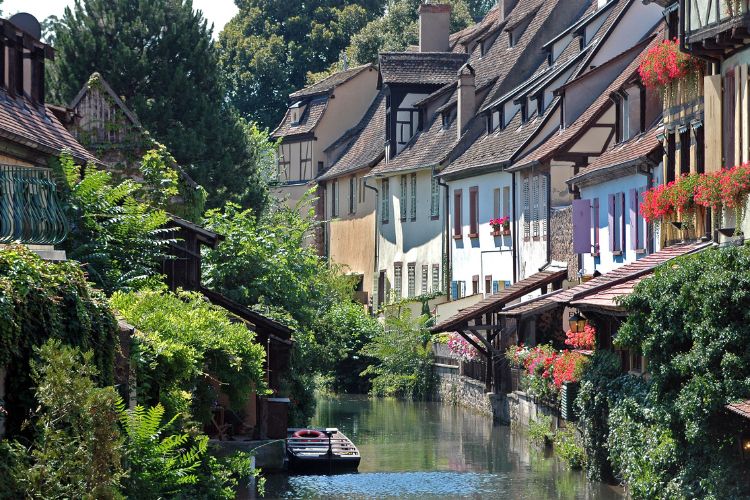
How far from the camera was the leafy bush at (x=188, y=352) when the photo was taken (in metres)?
17.3

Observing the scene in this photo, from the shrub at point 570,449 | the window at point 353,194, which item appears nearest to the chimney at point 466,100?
the window at point 353,194

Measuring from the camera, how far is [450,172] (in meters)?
45.8

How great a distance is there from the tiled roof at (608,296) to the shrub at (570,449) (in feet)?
9.70

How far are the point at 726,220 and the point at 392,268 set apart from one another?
32.0 metres

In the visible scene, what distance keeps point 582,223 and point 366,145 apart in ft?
79.7

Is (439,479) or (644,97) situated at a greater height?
(644,97)

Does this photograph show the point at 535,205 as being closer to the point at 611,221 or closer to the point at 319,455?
the point at 611,221

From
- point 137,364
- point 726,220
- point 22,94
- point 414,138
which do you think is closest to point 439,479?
point 726,220

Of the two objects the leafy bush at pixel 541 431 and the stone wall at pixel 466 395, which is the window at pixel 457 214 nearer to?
the stone wall at pixel 466 395

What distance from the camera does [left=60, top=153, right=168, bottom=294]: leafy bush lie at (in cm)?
2316

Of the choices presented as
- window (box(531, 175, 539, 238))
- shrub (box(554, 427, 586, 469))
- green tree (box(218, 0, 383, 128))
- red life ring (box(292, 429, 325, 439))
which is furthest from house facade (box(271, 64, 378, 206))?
shrub (box(554, 427, 586, 469))

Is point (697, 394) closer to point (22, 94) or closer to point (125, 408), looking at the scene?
point (125, 408)

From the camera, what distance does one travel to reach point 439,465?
29.9m

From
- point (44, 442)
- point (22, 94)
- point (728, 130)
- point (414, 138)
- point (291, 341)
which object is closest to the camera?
point (44, 442)
